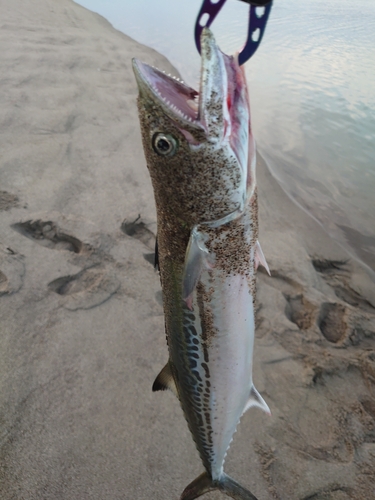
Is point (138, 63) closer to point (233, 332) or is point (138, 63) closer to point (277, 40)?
point (233, 332)

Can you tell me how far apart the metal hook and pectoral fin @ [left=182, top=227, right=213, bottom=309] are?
62cm

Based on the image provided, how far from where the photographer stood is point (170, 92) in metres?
1.26

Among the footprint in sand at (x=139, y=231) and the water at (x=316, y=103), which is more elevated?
the water at (x=316, y=103)

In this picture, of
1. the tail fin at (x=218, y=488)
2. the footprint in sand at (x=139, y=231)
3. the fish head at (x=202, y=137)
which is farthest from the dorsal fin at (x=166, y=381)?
the footprint in sand at (x=139, y=231)

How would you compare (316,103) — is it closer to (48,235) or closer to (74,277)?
(48,235)

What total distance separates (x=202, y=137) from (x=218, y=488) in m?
1.69

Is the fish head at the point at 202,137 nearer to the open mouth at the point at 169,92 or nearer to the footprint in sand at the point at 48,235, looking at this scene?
the open mouth at the point at 169,92

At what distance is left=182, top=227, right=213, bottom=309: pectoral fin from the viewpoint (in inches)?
54.0

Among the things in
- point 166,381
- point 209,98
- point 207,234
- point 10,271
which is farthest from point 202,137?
point 10,271

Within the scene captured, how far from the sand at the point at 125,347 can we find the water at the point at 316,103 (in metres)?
0.76

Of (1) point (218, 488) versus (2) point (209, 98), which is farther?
(1) point (218, 488)

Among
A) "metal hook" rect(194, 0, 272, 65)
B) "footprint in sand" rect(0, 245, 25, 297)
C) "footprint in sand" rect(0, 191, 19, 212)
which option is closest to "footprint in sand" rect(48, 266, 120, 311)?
"footprint in sand" rect(0, 245, 25, 297)

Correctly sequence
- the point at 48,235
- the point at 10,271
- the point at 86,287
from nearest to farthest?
the point at 10,271
the point at 86,287
the point at 48,235

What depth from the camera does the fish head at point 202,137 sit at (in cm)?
120
